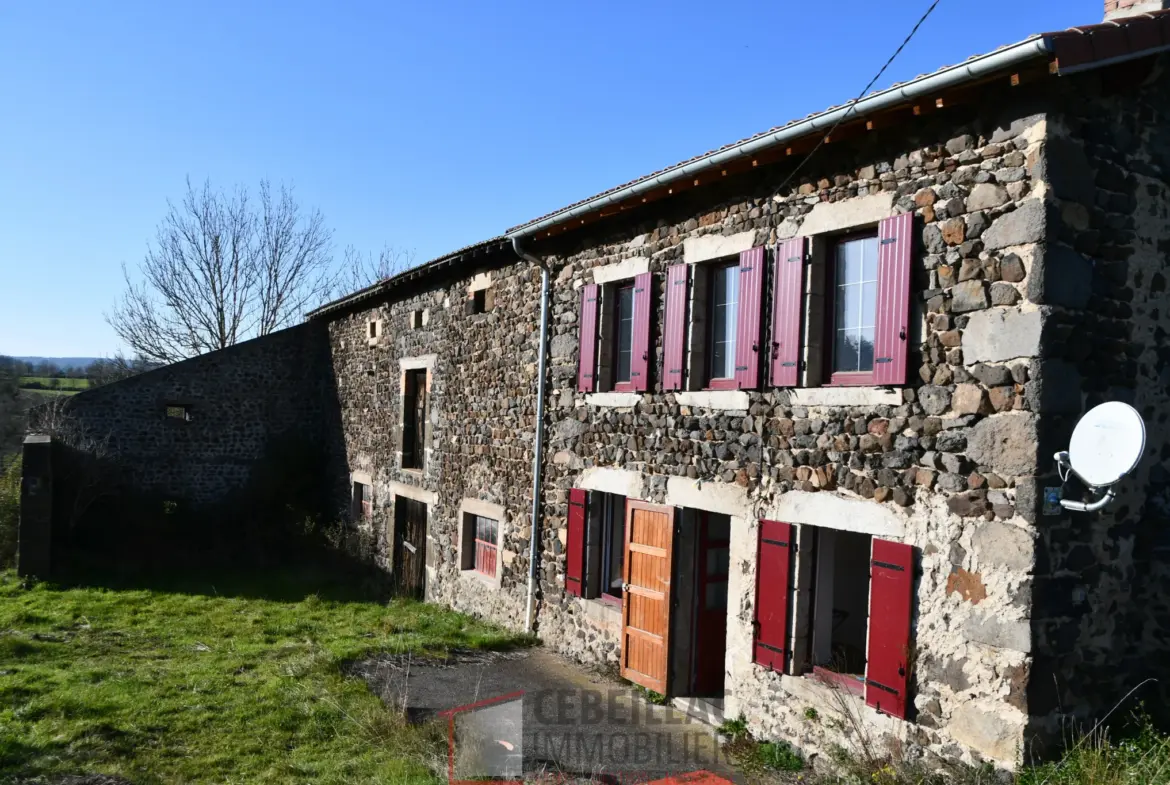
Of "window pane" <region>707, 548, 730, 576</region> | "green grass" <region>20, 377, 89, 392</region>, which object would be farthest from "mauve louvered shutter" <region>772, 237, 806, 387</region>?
"green grass" <region>20, 377, 89, 392</region>

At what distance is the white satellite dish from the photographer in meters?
4.20

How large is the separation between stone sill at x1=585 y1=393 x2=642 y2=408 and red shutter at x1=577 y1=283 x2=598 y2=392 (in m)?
0.10

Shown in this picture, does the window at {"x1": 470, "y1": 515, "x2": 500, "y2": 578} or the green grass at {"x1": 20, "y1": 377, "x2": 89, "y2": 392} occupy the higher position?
the green grass at {"x1": 20, "y1": 377, "x2": 89, "y2": 392}

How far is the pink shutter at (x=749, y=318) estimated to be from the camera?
6.32m

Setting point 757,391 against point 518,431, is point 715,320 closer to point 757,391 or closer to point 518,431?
point 757,391

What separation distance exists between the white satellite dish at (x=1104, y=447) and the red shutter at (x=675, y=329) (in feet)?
10.4

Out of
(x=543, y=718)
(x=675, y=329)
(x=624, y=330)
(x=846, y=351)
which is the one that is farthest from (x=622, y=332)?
(x=543, y=718)

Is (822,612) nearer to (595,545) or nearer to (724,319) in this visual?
(724,319)

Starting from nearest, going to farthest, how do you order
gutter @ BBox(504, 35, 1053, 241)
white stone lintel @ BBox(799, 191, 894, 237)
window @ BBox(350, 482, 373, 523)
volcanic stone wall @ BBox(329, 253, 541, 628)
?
gutter @ BBox(504, 35, 1053, 241) < white stone lintel @ BBox(799, 191, 894, 237) < volcanic stone wall @ BBox(329, 253, 541, 628) < window @ BBox(350, 482, 373, 523)

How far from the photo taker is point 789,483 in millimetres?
6023

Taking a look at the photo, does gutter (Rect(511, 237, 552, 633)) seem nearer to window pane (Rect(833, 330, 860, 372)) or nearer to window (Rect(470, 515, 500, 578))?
window (Rect(470, 515, 500, 578))

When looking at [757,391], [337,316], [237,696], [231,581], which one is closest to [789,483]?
[757,391]

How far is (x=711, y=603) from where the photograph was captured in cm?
739

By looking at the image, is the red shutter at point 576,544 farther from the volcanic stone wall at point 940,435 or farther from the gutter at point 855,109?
the gutter at point 855,109
